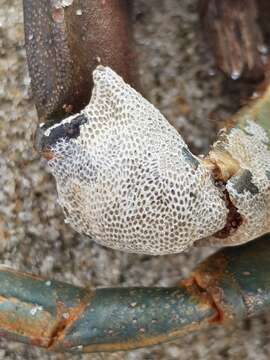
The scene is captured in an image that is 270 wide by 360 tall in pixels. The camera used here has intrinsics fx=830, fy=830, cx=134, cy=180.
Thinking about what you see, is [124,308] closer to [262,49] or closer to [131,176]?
[131,176]

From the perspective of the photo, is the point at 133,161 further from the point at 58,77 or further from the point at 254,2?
the point at 254,2

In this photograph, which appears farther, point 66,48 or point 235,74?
point 235,74

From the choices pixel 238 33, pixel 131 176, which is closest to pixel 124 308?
pixel 131 176

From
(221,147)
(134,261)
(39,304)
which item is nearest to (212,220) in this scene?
(221,147)

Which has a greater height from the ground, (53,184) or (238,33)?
(238,33)

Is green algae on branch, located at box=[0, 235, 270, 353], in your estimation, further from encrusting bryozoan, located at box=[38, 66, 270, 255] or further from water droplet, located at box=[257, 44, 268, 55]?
water droplet, located at box=[257, 44, 268, 55]

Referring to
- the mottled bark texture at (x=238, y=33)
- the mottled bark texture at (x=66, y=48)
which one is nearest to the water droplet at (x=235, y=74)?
the mottled bark texture at (x=238, y=33)

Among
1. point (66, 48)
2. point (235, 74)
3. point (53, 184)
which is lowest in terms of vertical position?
point (53, 184)

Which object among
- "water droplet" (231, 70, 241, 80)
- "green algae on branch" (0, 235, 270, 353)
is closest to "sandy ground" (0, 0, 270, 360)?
"water droplet" (231, 70, 241, 80)
